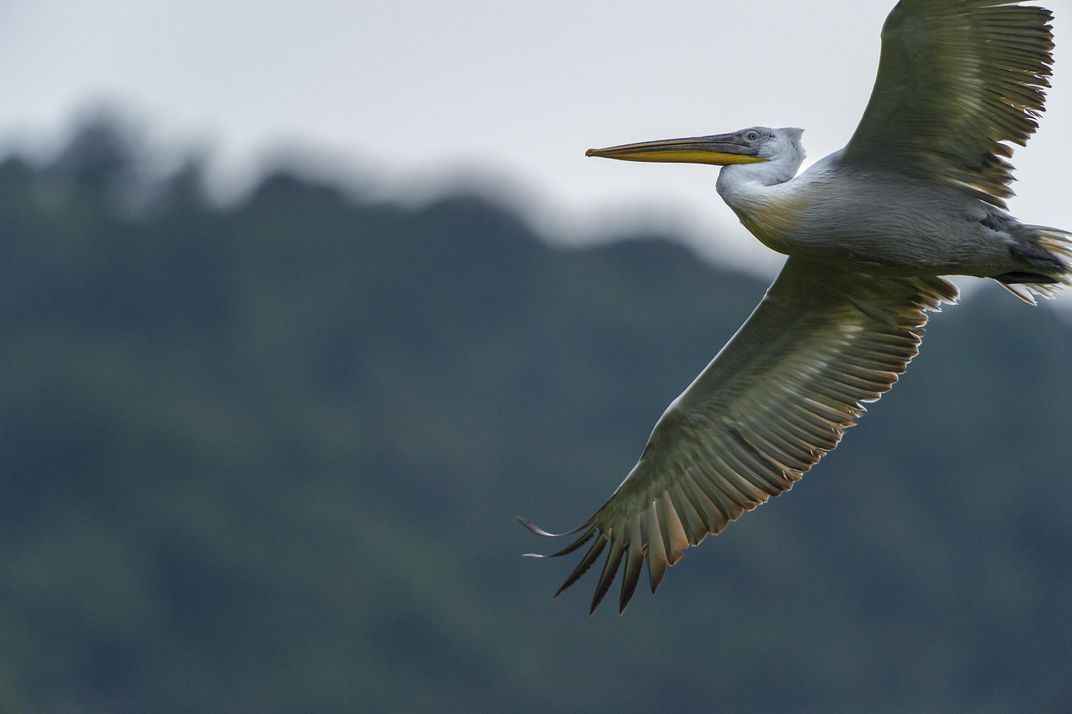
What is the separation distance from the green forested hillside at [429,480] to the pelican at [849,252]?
32.1 m

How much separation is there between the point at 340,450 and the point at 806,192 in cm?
5183

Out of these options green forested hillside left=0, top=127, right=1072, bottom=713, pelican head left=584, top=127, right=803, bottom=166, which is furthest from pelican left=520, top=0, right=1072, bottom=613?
green forested hillside left=0, top=127, right=1072, bottom=713

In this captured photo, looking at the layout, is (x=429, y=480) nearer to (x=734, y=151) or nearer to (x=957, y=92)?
(x=734, y=151)

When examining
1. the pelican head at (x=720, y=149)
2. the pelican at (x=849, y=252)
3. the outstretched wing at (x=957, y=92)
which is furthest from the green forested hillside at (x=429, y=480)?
the outstretched wing at (x=957, y=92)

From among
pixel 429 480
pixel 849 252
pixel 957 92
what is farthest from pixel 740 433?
pixel 429 480

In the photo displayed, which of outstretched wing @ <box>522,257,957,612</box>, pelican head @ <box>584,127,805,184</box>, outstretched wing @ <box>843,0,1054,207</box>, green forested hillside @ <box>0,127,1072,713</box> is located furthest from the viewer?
green forested hillside @ <box>0,127,1072,713</box>

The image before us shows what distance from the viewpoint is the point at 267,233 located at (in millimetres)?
68938

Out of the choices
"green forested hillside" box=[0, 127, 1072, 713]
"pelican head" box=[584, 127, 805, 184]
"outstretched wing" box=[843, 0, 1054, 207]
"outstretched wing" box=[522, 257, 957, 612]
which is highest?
"outstretched wing" box=[843, 0, 1054, 207]

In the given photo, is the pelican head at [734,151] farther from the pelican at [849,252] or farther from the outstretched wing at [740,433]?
the outstretched wing at [740,433]

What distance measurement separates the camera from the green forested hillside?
4991cm

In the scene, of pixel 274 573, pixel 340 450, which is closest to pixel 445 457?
pixel 340 450

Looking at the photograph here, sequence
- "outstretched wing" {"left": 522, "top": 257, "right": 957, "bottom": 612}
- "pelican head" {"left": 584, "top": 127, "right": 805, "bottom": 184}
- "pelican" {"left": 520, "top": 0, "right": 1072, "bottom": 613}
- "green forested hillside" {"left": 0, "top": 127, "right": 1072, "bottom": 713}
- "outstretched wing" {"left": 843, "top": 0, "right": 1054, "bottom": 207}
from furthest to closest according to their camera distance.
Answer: "green forested hillside" {"left": 0, "top": 127, "right": 1072, "bottom": 713} < "outstretched wing" {"left": 522, "top": 257, "right": 957, "bottom": 612} < "pelican head" {"left": 584, "top": 127, "right": 805, "bottom": 184} < "pelican" {"left": 520, "top": 0, "right": 1072, "bottom": 613} < "outstretched wing" {"left": 843, "top": 0, "right": 1054, "bottom": 207}

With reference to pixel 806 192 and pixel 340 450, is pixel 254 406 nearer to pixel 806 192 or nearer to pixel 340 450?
pixel 340 450

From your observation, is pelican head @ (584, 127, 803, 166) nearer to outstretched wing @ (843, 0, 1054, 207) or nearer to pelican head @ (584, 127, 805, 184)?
pelican head @ (584, 127, 805, 184)
